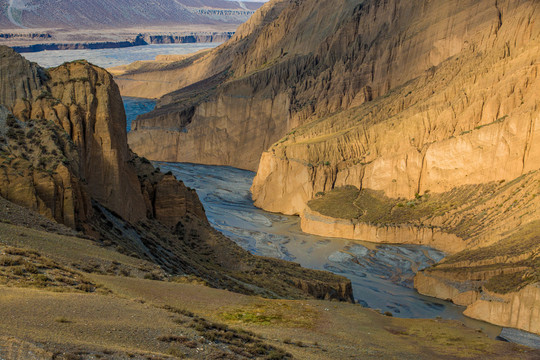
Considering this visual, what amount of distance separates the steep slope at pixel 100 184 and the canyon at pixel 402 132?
52.9 feet

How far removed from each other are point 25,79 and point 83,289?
17481 millimetres

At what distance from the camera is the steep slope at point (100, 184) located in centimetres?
2641

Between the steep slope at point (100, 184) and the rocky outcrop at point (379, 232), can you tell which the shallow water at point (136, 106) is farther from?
the steep slope at point (100, 184)

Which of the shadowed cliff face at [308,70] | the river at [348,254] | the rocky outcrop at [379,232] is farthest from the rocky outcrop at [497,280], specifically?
the shadowed cliff face at [308,70]

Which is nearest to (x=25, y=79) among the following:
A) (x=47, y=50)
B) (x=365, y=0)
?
(x=365, y=0)

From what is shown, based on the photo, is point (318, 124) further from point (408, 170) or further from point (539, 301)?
point (539, 301)

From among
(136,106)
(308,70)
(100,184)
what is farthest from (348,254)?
(136,106)

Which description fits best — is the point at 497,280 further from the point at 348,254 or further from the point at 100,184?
the point at 100,184

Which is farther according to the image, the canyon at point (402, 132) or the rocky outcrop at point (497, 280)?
the canyon at point (402, 132)

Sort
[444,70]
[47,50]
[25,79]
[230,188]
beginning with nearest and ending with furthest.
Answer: [25,79], [444,70], [230,188], [47,50]

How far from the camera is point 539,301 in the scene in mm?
40438

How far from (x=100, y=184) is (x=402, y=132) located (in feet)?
165

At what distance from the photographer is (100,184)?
32.8 meters

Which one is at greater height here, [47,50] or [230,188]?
[47,50]
